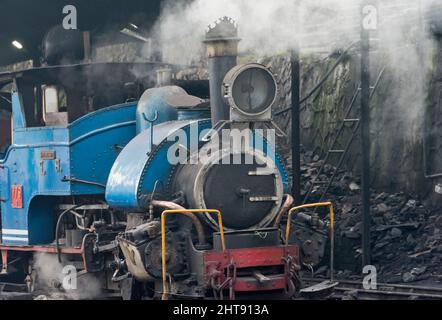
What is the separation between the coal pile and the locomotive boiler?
2.17 m

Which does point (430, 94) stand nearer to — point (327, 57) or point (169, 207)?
point (327, 57)

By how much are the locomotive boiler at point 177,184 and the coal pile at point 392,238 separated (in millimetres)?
2171

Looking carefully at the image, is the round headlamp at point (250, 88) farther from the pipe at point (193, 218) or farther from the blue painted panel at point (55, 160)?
the blue painted panel at point (55, 160)

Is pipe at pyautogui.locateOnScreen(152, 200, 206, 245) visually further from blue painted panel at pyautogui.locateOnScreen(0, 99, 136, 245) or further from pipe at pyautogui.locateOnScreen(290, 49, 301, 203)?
pipe at pyautogui.locateOnScreen(290, 49, 301, 203)

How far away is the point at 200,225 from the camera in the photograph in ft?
27.8

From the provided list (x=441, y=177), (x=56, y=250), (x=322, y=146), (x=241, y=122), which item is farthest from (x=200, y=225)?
(x=322, y=146)

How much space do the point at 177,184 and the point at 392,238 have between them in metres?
3.84

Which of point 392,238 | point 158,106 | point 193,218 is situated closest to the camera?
point 193,218

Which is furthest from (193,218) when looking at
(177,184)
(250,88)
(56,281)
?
(56,281)

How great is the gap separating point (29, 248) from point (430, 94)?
216 inches

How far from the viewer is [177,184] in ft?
28.8

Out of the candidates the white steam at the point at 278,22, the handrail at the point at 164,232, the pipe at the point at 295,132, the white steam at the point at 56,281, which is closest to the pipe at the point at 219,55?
the handrail at the point at 164,232

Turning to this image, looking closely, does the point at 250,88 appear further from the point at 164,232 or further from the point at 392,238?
the point at 392,238

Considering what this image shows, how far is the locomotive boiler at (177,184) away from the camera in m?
8.41
